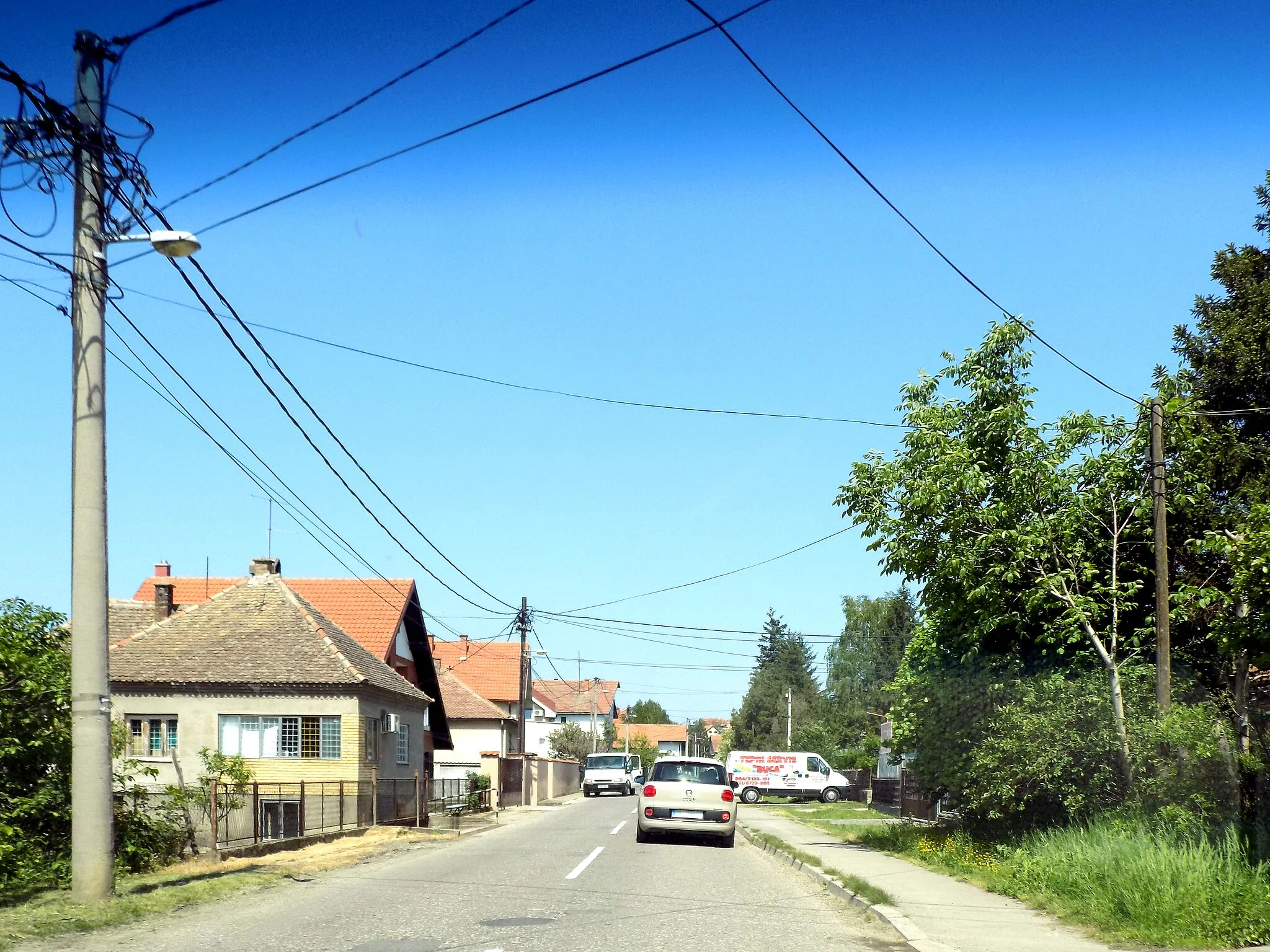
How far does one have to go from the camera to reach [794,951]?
32.0ft

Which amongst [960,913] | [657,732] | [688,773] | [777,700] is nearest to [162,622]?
[688,773]

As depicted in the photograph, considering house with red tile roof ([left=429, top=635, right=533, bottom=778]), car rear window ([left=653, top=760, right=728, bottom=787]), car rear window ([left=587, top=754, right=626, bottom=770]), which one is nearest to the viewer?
car rear window ([left=653, top=760, right=728, bottom=787])

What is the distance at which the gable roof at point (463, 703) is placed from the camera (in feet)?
196

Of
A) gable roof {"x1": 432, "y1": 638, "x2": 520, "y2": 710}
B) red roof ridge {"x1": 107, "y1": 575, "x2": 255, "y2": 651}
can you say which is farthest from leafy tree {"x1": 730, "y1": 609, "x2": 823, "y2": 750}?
red roof ridge {"x1": 107, "y1": 575, "x2": 255, "y2": 651}

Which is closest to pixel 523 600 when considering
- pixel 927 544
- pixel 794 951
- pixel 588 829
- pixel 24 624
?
pixel 588 829

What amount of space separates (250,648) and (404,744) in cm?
637

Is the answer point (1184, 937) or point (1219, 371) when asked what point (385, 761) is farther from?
point (1184, 937)

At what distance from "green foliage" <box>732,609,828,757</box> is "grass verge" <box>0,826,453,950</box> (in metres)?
83.9

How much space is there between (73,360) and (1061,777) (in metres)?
13.0

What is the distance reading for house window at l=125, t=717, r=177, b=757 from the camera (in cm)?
3114

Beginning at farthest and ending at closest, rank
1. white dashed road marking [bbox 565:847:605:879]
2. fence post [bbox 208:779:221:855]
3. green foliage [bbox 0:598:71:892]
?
fence post [bbox 208:779:221:855] < white dashed road marking [bbox 565:847:605:879] < green foliage [bbox 0:598:71:892]

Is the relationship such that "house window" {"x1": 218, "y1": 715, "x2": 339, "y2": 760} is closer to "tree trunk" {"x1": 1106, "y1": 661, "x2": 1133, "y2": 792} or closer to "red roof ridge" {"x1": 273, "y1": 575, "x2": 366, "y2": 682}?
"red roof ridge" {"x1": 273, "y1": 575, "x2": 366, "y2": 682}

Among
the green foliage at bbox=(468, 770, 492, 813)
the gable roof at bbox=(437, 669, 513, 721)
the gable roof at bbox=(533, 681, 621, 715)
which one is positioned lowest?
the gable roof at bbox=(533, 681, 621, 715)

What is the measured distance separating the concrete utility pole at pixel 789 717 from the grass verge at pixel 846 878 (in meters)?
67.2
